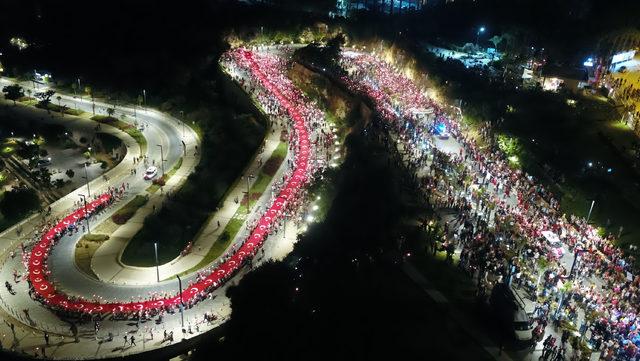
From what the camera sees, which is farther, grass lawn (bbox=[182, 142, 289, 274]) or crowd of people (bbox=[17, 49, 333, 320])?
grass lawn (bbox=[182, 142, 289, 274])

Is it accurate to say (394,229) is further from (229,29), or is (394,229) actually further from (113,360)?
(229,29)

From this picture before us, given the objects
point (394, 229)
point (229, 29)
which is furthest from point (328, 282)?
point (229, 29)

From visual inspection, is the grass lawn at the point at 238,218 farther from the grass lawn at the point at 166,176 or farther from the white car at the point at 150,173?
the white car at the point at 150,173

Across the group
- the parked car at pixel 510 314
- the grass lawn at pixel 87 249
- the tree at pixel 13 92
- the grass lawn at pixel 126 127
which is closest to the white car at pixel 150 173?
the grass lawn at pixel 126 127

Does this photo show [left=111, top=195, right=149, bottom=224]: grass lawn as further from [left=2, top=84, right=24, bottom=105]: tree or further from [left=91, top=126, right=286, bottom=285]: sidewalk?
[left=2, top=84, right=24, bottom=105]: tree

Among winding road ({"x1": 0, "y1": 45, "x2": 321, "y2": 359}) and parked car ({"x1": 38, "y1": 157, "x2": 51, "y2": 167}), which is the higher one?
winding road ({"x1": 0, "y1": 45, "x2": 321, "y2": 359})

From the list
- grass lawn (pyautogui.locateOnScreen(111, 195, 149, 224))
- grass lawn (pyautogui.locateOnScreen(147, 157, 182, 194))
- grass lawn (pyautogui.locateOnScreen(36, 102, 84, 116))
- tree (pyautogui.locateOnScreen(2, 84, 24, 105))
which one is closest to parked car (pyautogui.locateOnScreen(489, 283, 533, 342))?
grass lawn (pyautogui.locateOnScreen(111, 195, 149, 224))

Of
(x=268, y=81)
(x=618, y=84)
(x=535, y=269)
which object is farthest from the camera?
(x=268, y=81)
